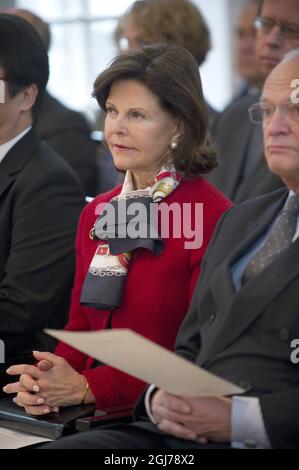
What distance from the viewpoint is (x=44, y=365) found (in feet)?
8.26

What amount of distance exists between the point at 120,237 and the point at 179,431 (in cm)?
68

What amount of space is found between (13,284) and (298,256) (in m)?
1.06

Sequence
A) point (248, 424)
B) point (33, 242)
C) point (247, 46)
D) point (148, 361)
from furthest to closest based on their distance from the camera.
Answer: point (247, 46), point (33, 242), point (248, 424), point (148, 361)

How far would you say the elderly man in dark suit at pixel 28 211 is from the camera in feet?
9.54

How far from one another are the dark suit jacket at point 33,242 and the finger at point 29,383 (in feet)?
1.27

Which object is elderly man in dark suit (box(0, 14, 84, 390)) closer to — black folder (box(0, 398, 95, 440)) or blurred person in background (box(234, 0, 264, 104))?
black folder (box(0, 398, 95, 440))

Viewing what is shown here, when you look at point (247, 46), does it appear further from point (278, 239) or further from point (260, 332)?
point (260, 332)

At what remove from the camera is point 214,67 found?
29.6 ft

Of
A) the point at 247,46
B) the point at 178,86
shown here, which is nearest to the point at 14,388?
the point at 178,86

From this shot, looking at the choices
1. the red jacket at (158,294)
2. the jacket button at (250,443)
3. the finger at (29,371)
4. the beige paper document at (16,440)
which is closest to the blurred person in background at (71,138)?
the red jacket at (158,294)
